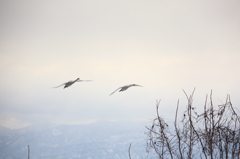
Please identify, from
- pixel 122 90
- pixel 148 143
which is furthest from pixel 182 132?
pixel 122 90

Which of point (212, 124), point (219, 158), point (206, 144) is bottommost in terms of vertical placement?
point (219, 158)

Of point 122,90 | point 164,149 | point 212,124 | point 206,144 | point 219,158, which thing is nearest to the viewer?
point 212,124

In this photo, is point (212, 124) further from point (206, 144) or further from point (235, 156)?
point (235, 156)

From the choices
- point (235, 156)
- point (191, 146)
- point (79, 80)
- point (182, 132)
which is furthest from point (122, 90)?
point (235, 156)

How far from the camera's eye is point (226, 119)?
17.0 feet

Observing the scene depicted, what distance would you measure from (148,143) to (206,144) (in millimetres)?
1566

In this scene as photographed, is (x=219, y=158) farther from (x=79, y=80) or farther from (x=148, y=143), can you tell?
(x=79, y=80)

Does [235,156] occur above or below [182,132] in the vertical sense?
below

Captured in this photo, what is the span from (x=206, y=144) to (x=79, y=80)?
4464mm

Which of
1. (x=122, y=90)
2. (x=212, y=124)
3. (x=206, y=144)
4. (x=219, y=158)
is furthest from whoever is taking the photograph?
(x=122, y=90)

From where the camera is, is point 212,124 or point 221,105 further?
point 221,105

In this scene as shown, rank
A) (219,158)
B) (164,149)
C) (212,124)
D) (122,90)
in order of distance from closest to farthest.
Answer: (212,124)
(219,158)
(164,149)
(122,90)

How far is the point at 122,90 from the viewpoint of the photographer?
25.1 ft

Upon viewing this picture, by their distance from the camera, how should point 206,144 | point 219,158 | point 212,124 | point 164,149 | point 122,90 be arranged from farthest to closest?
point 122,90 < point 164,149 < point 219,158 < point 206,144 < point 212,124
